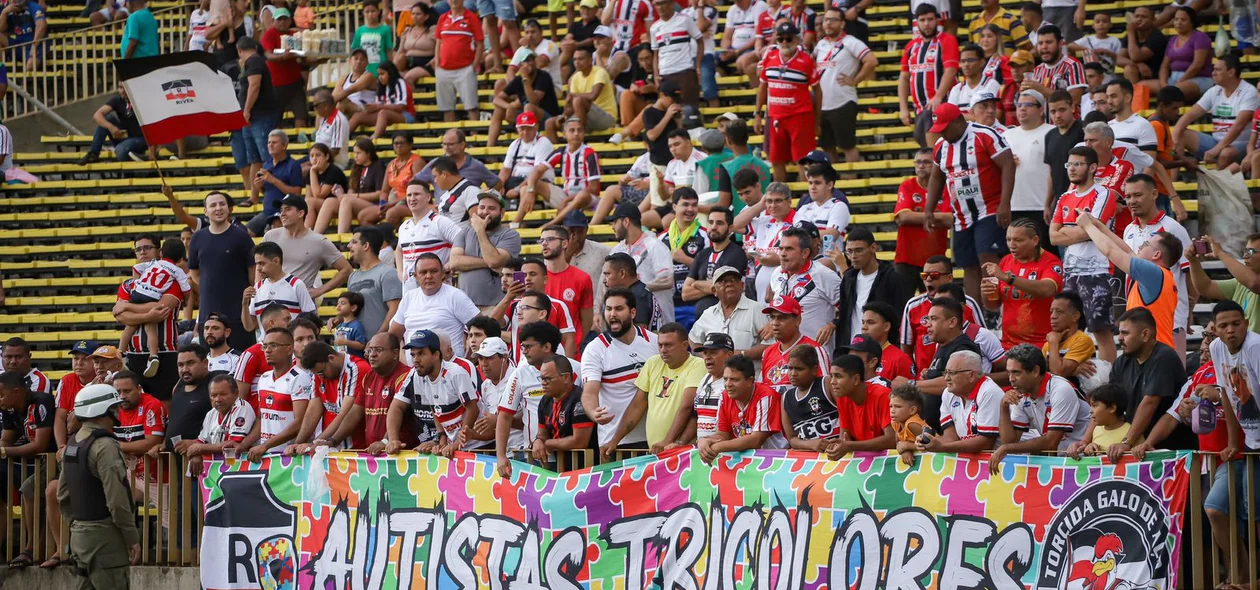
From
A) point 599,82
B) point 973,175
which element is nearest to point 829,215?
point 973,175

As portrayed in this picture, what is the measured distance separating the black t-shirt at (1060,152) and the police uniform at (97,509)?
6.90 metres

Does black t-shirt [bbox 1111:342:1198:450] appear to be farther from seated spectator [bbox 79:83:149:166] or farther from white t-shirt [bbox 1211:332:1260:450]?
seated spectator [bbox 79:83:149:166]

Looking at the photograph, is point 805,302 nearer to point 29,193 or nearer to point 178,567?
point 178,567

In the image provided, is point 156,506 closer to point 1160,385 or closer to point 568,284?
point 568,284

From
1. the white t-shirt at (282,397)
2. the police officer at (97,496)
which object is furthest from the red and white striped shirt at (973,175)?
the police officer at (97,496)

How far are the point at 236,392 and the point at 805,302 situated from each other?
4023 millimetres

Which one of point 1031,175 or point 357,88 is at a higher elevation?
point 357,88

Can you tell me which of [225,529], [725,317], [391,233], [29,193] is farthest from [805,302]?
[29,193]

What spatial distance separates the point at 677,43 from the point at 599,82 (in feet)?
3.12

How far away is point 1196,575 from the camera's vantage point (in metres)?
8.38

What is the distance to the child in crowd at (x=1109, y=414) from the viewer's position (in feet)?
29.3

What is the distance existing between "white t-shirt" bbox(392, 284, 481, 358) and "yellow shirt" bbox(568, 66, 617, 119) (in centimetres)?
575

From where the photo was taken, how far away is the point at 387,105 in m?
19.4

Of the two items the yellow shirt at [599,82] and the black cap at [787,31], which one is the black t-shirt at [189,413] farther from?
the yellow shirt at [599,82]
